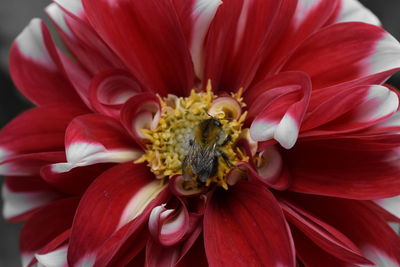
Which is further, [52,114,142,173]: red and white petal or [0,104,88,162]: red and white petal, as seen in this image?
[0,104,88,162]: red and white petal

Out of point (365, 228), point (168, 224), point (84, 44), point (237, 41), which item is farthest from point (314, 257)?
point (84, 44)

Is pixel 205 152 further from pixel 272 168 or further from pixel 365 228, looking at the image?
pixel 365 228

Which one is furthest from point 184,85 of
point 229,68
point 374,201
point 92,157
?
point 374,201

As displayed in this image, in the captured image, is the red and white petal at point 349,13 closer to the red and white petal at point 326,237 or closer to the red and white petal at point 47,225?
the red and white petal at point 326,237

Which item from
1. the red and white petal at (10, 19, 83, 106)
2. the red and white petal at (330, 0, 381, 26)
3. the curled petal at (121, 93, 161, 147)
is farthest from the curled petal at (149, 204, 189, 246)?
the red and white petal at (330, 0, 381, 26)

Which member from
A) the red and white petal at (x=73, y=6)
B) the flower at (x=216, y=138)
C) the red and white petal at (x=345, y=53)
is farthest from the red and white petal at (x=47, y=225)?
the red and white petal at (x=345, y=53)

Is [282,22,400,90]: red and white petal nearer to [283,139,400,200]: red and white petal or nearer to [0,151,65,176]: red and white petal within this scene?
[283,139,400,200]: red and white petal

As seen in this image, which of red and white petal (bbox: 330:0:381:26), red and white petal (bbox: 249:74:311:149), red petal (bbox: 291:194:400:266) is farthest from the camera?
red and white petal (bbox: 330:0:381:26)
